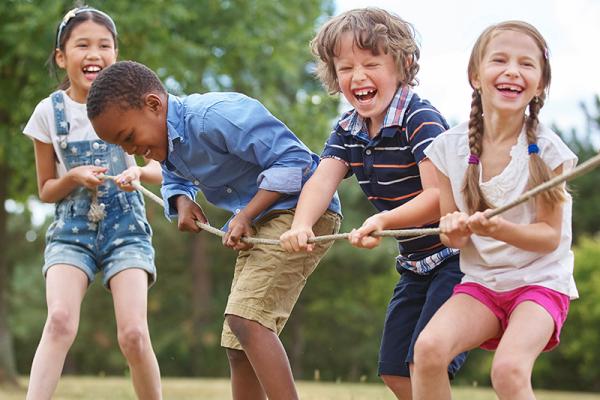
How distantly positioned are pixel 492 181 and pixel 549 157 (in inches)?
9.1

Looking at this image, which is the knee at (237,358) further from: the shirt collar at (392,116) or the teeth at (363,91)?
the teeth at (363,91)

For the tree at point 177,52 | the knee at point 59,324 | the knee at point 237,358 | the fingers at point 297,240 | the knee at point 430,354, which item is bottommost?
the knee at point 430,354

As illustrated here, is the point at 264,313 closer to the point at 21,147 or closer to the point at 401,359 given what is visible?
the point at 401,359

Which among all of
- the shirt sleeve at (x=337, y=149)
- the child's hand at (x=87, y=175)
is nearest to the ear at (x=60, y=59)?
the child's hand at (x=87, y=175)

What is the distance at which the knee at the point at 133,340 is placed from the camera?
15.2 ft

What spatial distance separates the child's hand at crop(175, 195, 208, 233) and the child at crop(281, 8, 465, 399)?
1.99ft

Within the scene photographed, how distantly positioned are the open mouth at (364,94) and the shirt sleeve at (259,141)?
36 centimetres

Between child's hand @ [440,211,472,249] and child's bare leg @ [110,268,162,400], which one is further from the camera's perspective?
child's bare leg @ [110,268,162,400]

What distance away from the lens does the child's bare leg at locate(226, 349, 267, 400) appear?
429 centimetres

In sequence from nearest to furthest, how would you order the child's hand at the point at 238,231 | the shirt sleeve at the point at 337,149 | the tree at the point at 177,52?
the child's hand at the point at 238,231, the shirt sleeve at the point at 337,149, the tree at the point at 177,52

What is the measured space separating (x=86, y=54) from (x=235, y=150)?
1327 millimetres

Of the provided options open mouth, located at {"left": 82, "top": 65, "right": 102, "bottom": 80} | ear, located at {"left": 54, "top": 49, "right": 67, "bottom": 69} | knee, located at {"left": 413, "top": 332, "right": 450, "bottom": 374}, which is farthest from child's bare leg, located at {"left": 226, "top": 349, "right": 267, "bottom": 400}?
ear, located at {"left": 54, "top": 49, "right": 67, "bottom": 69}

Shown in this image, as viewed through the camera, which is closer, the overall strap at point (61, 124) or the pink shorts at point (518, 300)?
the pink shorts at point (518, 300)

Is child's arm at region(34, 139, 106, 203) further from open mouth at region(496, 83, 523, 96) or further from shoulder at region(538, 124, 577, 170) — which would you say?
shoulder at region(538, 124, 577, 170)
